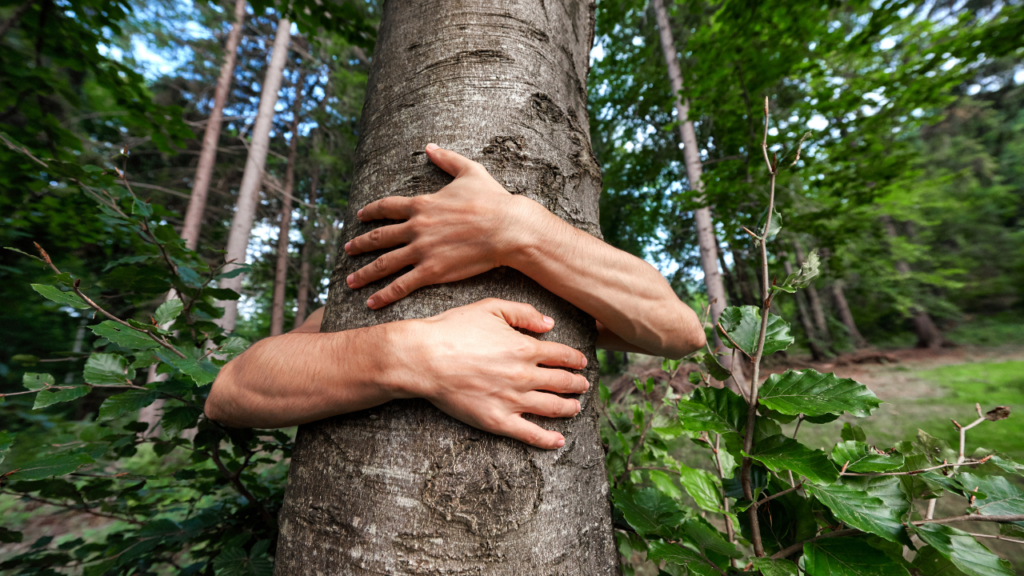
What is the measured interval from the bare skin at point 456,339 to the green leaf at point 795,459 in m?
0.39

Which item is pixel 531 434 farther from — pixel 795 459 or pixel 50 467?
pixel 50 467

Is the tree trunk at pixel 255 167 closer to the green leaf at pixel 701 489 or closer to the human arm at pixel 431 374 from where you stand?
the human arm at pixel 431 374

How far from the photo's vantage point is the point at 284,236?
9.23 m

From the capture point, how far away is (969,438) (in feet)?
14.2

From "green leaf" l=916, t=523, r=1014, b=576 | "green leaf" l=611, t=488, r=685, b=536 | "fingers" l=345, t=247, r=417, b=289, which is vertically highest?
"fingers" l=345, t=247, r=417, b=289

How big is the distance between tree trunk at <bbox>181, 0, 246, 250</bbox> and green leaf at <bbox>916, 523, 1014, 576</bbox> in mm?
8782

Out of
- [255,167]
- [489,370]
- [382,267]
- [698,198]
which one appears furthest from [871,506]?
[255,167]

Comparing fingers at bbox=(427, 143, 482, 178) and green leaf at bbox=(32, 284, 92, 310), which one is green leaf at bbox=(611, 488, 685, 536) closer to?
fingers at bbox=(427, 143, 482, 178)

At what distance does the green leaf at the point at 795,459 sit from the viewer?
630 mm

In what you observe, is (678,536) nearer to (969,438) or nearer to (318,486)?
(318,486)

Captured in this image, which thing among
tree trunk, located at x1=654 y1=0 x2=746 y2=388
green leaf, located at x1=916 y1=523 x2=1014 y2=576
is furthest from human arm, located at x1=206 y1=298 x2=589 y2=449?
tree trunk, located at x1=654 y1=0 x2=746 y2=388

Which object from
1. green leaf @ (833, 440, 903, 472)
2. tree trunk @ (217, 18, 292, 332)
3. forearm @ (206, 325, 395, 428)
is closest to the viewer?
green leaf @ (833, 440, 903, 472)

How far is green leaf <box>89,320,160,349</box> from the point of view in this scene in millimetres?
872

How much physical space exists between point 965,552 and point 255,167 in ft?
30.1
